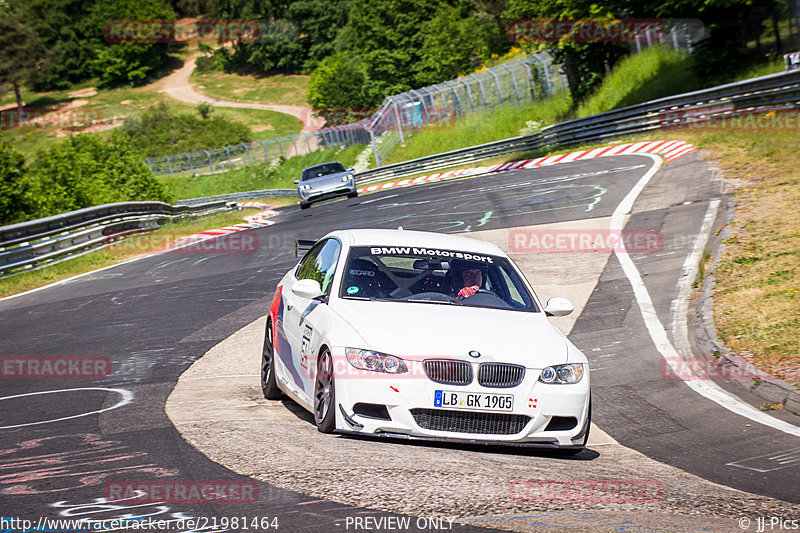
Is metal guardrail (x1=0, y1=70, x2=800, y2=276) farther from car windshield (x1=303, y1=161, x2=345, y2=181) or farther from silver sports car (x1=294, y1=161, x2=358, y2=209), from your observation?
car windshield (x1=303, y1=161, x2=345, y2=181)

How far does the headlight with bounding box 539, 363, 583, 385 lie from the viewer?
6523 mm

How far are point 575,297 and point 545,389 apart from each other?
22.5 ft

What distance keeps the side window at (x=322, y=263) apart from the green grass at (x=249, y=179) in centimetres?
5590

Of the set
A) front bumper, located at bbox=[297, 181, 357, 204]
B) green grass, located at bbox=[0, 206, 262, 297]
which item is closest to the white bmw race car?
green grass, located at bbox=[0, 206, 262, 297]

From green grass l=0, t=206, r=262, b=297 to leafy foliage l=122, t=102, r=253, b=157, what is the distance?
64457 millimetres

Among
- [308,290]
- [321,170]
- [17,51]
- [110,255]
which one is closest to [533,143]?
[321,170]

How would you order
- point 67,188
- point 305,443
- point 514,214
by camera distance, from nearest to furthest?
point 305,443, point 514,214, point 67,188

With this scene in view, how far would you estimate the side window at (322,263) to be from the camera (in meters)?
7.75

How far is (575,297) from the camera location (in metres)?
13.2

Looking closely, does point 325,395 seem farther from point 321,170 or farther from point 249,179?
point 249,179

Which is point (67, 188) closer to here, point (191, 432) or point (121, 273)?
point (121, 273)

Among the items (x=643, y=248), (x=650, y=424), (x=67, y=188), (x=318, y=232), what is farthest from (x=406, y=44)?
(x=650, y=424)

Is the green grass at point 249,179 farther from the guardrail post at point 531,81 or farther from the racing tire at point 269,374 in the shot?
the racing tire at point 269,374

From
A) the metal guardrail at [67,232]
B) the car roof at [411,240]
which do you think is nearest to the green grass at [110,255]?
the metal guardrail at [67,232]
